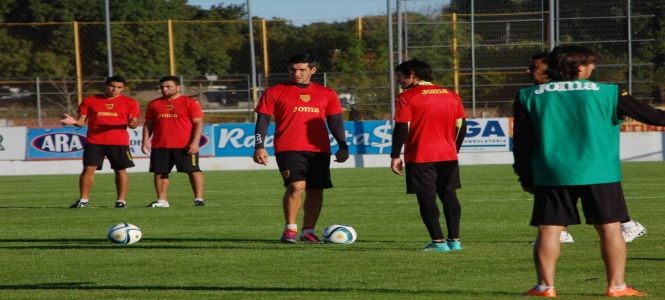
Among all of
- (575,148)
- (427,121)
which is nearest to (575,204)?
(575,148)

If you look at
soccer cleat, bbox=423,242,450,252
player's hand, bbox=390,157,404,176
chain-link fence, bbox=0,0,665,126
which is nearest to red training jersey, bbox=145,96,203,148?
player's hand, bbox=390,157,404,176

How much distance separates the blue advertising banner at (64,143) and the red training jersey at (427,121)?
1952cm

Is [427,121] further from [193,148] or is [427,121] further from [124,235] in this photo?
[193,148]

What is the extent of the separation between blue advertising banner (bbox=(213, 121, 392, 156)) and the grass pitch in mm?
10505

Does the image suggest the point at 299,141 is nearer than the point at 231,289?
No

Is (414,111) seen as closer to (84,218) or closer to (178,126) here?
(84,218)

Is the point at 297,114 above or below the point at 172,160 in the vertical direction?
above

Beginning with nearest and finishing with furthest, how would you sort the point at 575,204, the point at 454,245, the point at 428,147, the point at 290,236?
the point at 575,204, the point at 454,245, the point at 428,147, the point at 290,236

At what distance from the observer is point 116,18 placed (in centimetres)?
4922

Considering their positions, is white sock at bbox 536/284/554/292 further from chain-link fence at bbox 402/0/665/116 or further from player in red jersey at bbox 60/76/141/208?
chain-link fence at bbox 402/0/665/116

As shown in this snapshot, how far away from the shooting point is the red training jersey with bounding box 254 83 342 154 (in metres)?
12.4

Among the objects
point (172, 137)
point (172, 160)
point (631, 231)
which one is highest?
point (172, 137)

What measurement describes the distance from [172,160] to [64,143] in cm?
1311

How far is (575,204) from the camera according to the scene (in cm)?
746
